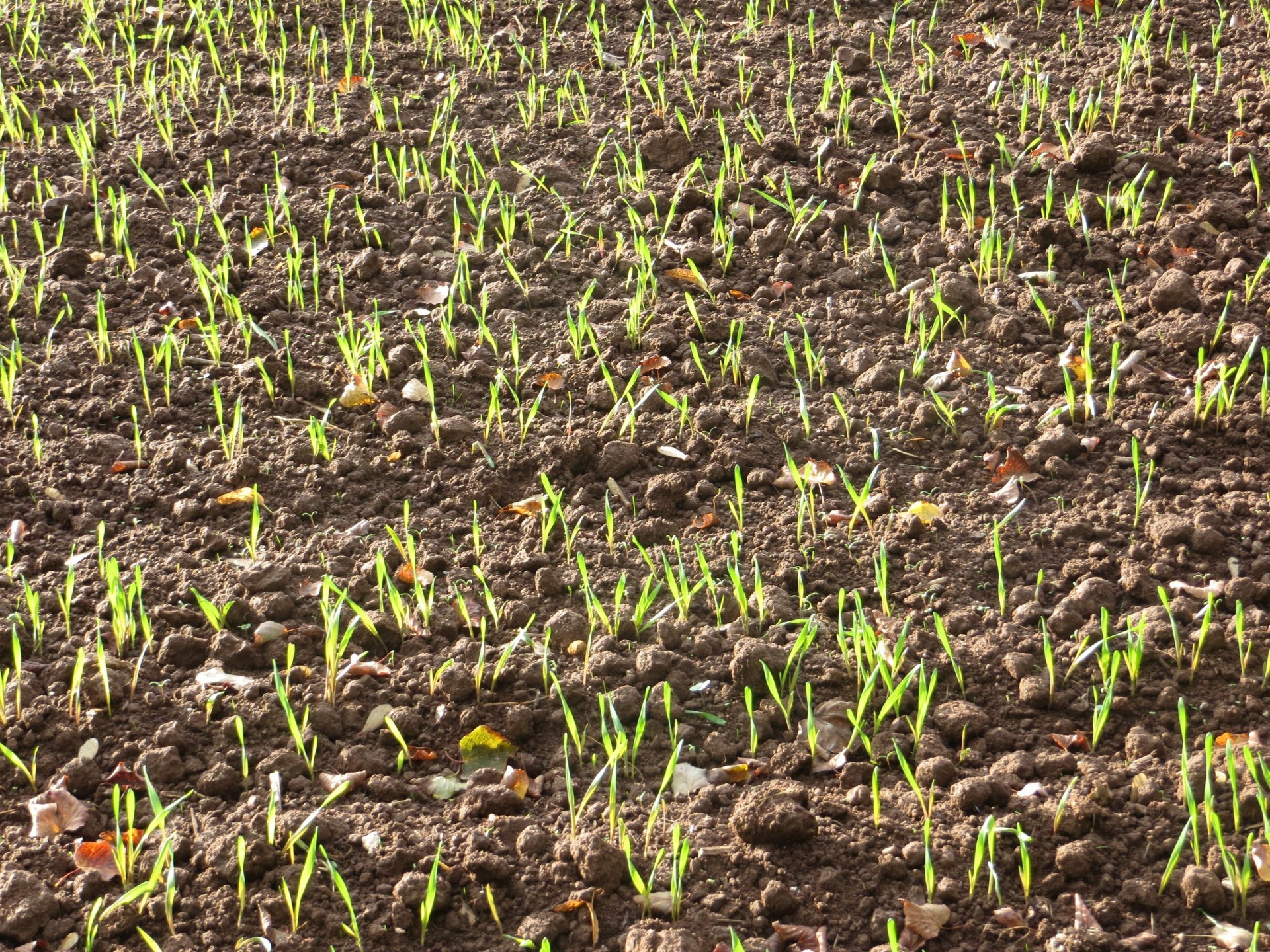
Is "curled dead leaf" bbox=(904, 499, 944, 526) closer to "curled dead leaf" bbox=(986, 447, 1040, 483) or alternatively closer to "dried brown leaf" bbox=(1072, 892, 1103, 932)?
"curled dead leaf" bbox=(986, 447, 1040, 483)

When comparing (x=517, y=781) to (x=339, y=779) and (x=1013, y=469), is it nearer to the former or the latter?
(x=339, y=779)

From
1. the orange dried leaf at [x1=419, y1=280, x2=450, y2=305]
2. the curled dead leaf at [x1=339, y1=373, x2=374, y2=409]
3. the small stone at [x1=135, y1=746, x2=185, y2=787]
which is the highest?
the orange dried leaf at [x1=419, y1=280, x2=450, y2=305]

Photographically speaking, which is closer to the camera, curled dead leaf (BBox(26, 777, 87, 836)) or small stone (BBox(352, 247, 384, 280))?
curled dead leaf (BBox(26, 777, 87, 836))

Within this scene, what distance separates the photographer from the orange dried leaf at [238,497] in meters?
3.01

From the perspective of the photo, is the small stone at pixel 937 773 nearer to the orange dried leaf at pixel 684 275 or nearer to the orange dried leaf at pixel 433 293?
the orange dried leaf at pixel 684 275

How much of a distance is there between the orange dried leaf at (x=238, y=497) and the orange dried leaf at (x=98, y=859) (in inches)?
39.1

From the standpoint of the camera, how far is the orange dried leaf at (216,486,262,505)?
301 centimetres

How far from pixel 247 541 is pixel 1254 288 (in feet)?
9.09

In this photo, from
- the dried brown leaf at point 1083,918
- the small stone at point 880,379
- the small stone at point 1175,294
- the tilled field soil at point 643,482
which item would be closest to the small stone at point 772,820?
the tilled field soil at point 643,482

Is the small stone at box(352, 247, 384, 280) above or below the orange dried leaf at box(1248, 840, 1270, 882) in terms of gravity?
above

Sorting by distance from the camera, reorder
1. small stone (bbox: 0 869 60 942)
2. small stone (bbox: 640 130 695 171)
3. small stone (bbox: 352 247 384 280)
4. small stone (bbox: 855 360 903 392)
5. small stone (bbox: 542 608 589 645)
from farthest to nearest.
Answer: small stone (bbox: 640 130 695 171) < small stone (bbox: 352 247 384 280) < small stone (bbox: 855 360 903 392) < small stone (bbox: 542 608 589 645) < small stone (bbox: 0 869 60 942)

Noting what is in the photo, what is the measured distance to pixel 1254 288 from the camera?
3.43 metres

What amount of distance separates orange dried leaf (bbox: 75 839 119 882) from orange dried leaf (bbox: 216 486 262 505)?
0.99m

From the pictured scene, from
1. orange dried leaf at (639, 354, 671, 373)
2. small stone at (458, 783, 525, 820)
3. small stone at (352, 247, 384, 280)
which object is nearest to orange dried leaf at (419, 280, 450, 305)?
small stone at (352, 247, 384, 280)
